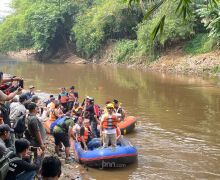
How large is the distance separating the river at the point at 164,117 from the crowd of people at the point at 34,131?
1.09 meters

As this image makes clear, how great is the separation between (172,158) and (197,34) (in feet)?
90.9

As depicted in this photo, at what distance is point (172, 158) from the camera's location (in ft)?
36.0

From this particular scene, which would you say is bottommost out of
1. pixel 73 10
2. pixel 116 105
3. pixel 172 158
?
pixel 172 158

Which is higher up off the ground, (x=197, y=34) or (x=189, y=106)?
(x=197, y=34)

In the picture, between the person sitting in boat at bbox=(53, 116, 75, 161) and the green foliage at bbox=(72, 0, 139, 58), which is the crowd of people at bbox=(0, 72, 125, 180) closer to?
the person sitting in boat at bbox=(53, 116, 75, 161)

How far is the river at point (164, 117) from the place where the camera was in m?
10.0

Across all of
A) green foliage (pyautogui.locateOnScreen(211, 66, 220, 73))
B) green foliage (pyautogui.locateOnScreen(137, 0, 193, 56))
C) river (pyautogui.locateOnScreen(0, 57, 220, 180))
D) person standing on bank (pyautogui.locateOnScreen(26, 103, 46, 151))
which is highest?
green foliage (pyautogui.locateOnScreen(137, 0, 193, 56))

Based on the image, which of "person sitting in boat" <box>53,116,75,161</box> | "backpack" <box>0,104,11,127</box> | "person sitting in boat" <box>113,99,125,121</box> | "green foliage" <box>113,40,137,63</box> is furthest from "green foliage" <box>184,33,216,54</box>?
"backpack" <box>0,104,11,127</box>

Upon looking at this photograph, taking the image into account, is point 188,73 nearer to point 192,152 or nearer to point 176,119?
point 176,119

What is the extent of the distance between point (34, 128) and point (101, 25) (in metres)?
37.7

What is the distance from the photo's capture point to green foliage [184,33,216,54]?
108ft

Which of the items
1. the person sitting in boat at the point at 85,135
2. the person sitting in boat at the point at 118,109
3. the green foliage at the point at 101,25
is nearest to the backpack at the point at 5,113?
the person sitting in boat at the point at 85,135

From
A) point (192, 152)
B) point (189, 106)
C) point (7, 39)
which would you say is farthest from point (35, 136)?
point (7, 39)

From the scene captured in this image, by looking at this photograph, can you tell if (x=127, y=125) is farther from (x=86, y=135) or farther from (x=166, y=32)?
(x=166, y=32)
